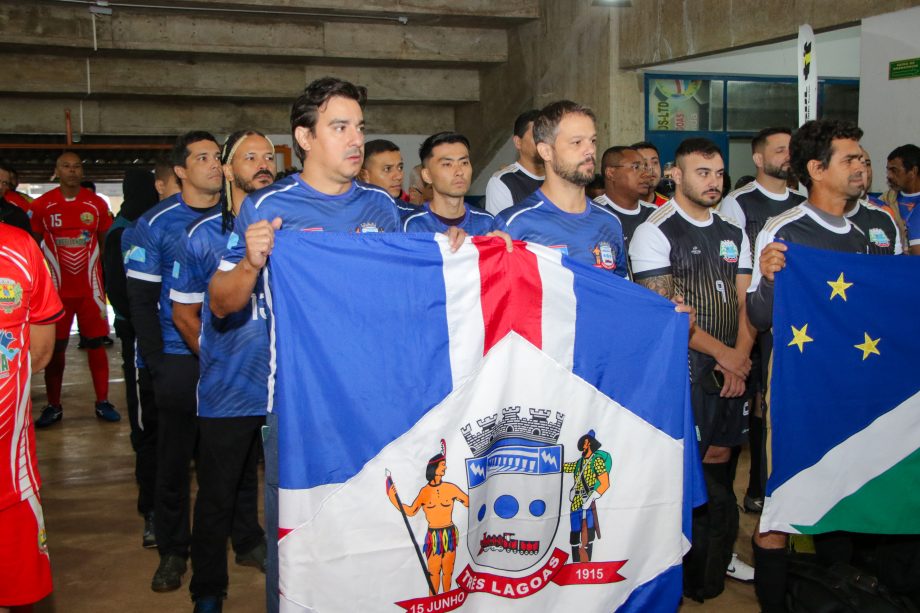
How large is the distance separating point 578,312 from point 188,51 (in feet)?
31.6

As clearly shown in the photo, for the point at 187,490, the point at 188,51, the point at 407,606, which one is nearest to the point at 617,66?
the point at 188,51

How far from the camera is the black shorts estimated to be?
3.75m

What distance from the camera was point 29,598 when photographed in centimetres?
265

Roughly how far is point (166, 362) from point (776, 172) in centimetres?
358

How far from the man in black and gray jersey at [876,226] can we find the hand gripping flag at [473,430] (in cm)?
110

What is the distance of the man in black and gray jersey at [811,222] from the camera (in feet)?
11.1

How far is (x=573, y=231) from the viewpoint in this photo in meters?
3.48

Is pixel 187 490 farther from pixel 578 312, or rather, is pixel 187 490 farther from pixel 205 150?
pixel 578 312

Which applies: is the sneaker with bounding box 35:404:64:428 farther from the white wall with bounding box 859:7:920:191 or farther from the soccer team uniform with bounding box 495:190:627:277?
the white wall with bounding box 859:7:920:191

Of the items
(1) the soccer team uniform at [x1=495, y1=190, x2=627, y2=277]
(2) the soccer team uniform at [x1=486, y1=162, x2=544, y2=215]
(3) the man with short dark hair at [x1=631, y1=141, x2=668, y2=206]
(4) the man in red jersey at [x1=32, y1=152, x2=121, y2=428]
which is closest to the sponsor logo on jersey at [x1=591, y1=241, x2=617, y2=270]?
(1) the soccer team uniform at [x1=495, y1=190, x2=627, y2=277]

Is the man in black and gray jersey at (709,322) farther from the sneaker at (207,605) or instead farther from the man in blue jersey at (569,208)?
the sneaker at (207,605)

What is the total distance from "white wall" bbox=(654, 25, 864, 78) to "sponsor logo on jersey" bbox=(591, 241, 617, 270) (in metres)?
7.36

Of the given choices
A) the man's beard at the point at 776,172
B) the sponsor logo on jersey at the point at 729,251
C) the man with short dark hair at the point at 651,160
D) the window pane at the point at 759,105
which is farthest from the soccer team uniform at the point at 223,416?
the window pane at the point at 759,105

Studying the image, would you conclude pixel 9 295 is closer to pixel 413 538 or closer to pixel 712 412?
pixel 413 538
